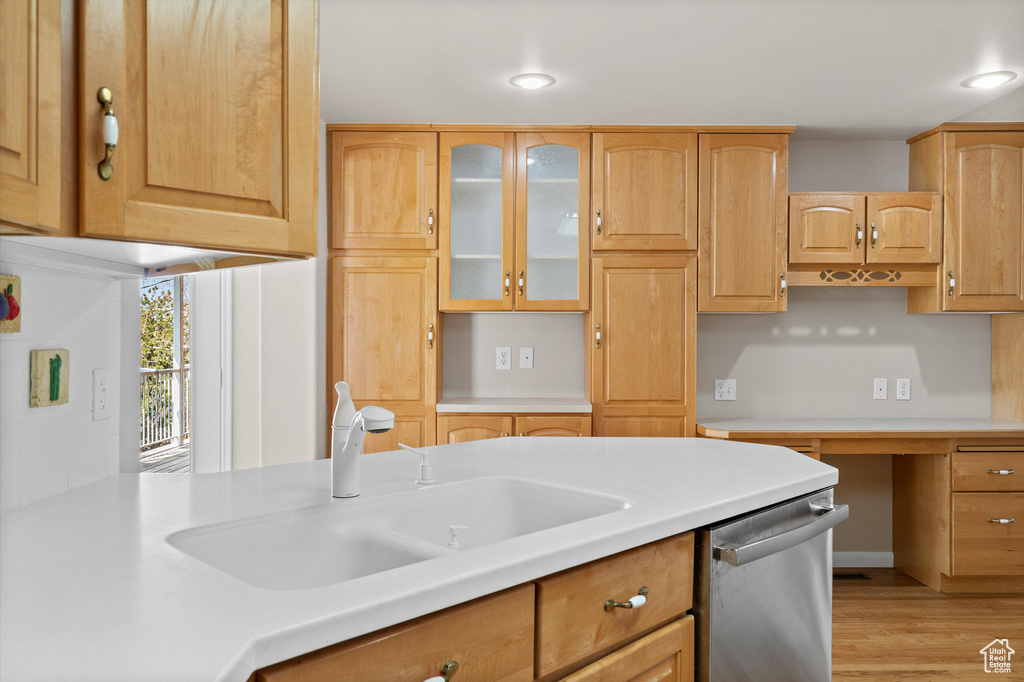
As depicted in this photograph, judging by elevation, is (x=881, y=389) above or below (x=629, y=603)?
above

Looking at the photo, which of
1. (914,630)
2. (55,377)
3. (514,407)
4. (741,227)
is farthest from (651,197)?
(55,377)

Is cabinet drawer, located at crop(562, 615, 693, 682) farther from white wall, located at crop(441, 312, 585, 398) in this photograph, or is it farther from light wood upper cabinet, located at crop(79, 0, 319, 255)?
white wall, located at crop(441, 312, 585, 398)

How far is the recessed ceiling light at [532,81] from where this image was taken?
2.84 meters

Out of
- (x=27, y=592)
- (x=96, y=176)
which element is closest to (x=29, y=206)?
(x=96, y=176)

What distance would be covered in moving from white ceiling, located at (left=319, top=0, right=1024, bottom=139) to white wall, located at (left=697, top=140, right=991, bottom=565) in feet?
1.04

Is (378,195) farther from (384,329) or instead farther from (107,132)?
(107,132)

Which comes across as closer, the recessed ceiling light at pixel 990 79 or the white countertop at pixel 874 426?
the recessed ceiling light at pixel 990 79

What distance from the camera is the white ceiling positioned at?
229 cm

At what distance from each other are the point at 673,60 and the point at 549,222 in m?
1.05

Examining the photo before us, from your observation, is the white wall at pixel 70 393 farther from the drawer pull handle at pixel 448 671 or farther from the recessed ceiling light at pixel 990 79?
the recessed ceiling light at pixel 990 79

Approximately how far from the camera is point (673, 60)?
2.67 meters

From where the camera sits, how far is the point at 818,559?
1609 millimetres

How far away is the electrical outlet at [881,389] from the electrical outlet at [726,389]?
A: 0.80 meters

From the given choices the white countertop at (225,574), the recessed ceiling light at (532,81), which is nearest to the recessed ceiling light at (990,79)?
the recessed ceiling light at (532,81)
